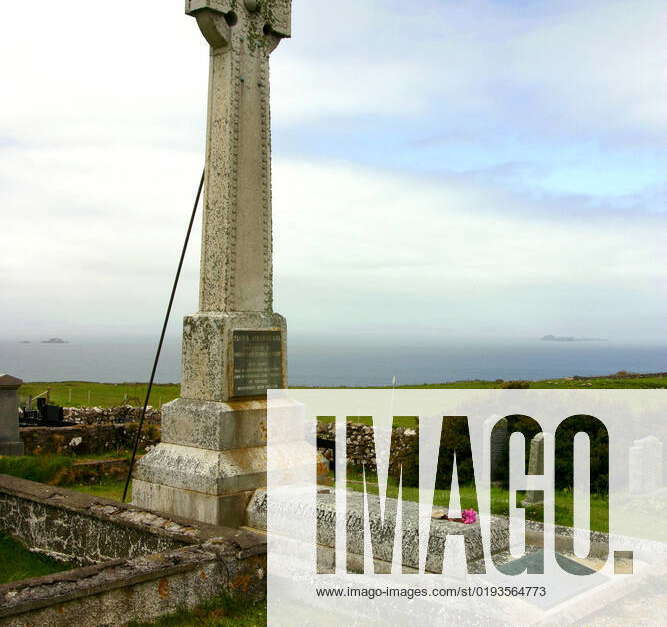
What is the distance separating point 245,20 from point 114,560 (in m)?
5.90

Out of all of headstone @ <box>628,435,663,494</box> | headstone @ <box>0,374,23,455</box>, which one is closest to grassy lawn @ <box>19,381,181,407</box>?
headstone @ <box>0,374,23,455</box>

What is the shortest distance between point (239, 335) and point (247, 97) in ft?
8.66

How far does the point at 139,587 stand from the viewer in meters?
5.93

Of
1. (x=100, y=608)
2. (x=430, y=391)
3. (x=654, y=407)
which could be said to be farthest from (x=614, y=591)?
(x=430, y=391)

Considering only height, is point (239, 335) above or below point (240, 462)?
above

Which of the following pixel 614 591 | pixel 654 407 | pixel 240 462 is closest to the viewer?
pixel 614 591

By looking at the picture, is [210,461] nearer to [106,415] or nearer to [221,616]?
[221,616]

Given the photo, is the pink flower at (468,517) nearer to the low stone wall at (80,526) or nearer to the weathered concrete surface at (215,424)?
the low stone wall at (80,526)

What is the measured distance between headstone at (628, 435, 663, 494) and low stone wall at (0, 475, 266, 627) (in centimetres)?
850

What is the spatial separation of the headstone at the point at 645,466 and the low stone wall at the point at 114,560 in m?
8.50

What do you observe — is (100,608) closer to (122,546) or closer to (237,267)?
(122,546)

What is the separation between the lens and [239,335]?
27.9 ft

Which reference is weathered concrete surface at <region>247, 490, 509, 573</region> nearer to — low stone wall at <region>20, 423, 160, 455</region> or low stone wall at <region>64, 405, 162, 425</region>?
low stone wall at <region>20, 423, 160, 455</region>

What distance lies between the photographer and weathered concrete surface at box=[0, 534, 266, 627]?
5434mm
